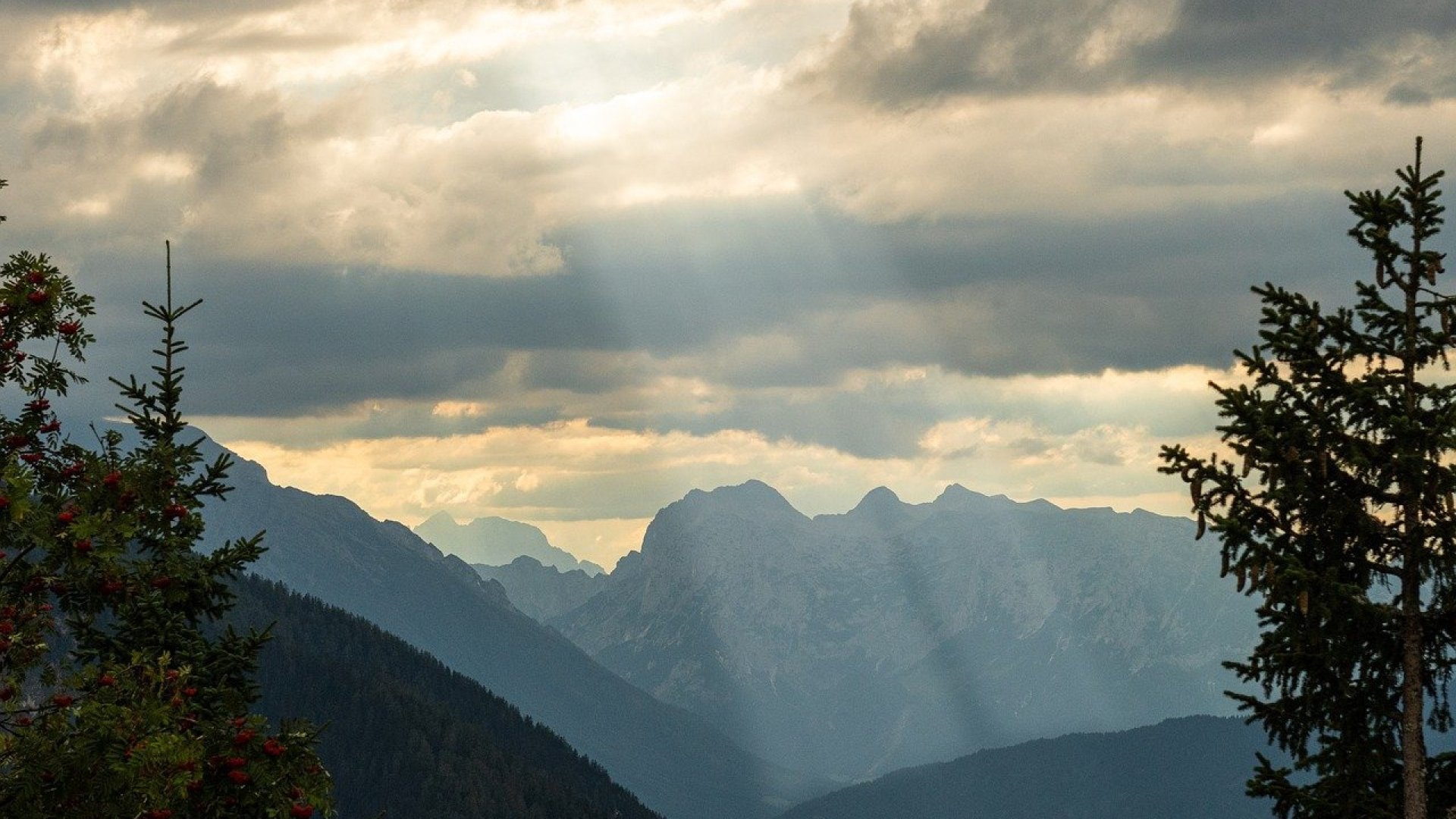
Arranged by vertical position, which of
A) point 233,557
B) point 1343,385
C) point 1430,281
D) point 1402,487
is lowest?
point 233,557

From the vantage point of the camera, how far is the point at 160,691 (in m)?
21.3

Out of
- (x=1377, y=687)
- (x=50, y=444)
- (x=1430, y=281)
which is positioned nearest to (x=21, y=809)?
(x=50, y=444)

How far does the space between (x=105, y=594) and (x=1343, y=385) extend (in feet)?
68.6

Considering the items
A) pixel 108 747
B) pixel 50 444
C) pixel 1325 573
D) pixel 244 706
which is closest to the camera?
pixel 108 747

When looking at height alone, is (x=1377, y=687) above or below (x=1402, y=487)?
below

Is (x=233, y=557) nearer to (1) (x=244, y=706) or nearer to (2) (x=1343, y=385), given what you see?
(1) (x=244, y=706)

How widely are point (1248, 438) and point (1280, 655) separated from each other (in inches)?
153

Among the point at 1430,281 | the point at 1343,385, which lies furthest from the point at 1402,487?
the point at 1430,281

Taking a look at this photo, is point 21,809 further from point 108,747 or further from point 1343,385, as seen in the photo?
point 1343,385

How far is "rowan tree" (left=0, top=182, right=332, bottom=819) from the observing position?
20594mm

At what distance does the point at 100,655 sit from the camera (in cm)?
2689

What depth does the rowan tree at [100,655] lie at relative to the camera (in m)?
20.6

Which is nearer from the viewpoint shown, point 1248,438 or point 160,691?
point 160,691

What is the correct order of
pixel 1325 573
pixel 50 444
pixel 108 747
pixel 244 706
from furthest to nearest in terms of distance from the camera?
pixel 1325 573 < pixel 244 706 < pixel 50 444 < pixel 108 747
